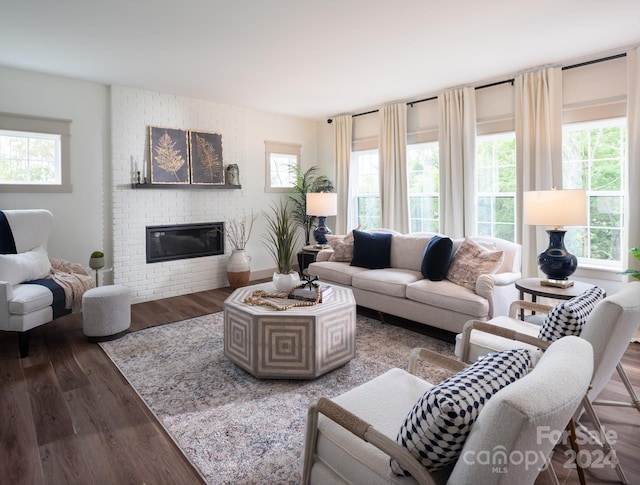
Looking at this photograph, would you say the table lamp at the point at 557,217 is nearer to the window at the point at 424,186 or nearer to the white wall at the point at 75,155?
the window at the point at 424,186

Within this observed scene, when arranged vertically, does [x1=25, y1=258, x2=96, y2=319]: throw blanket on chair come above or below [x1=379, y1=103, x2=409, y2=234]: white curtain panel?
below

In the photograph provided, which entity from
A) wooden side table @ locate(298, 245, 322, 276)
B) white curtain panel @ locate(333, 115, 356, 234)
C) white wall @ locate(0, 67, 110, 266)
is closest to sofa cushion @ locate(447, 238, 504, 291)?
wooden side table @ locate(298, 245, 322, 276)

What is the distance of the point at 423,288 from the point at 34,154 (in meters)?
4.39

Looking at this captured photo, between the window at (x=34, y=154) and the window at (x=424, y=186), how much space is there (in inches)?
171

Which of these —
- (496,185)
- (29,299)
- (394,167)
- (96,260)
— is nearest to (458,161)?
(496,185)

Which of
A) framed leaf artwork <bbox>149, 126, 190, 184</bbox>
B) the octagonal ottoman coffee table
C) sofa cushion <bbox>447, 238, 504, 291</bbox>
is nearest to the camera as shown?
the octagonal ottoman coffee table

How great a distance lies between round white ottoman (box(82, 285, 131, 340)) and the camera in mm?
3426

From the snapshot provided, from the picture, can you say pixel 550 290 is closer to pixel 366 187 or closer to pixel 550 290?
pixel 550 290

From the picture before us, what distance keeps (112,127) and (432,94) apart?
4.04 meters

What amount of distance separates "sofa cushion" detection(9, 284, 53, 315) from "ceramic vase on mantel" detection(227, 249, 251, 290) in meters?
2.36

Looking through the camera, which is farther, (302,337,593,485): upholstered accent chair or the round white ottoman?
the round white ottoman

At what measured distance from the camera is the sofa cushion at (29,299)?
3049 millimetres

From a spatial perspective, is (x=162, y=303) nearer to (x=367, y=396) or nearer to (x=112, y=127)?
(x=112, y=127)

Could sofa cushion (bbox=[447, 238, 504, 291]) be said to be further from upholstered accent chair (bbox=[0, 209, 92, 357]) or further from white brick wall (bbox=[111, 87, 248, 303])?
upholstered accent chair (bbox=[0, 209, 92, 357])
